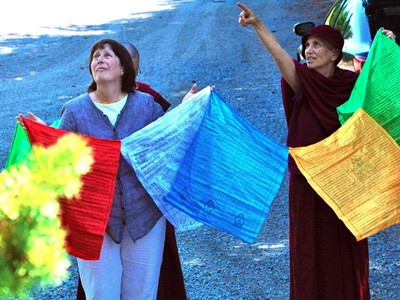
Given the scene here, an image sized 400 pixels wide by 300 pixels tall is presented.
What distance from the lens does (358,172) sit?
188 inches

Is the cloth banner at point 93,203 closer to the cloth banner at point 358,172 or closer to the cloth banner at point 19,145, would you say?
the cloth banner at point 19,145

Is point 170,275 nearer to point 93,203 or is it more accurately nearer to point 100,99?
point 93,203

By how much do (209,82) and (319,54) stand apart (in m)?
8.83

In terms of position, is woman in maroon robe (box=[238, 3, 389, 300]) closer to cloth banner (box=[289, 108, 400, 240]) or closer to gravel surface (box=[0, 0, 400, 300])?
cloth banner (box=[289, 108, 400, 240])

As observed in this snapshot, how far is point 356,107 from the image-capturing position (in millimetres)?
4773

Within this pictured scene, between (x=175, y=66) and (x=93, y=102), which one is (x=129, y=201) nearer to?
(x=93, y=102)

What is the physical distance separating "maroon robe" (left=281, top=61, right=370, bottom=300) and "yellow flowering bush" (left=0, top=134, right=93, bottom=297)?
3228mm

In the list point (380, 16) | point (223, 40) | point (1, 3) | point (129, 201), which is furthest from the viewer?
point (1, 3)

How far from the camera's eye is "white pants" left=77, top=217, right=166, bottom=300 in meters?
4.57

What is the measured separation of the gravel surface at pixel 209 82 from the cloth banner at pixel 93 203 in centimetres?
156

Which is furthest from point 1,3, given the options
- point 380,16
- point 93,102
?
point 93,102

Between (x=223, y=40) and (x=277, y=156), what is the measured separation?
13244 millimetres

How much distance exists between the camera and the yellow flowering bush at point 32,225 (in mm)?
1678

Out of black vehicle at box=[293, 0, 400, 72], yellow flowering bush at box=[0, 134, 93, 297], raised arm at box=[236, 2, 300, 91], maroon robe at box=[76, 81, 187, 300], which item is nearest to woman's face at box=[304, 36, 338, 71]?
raised arm at box=[236, 2, 300, 91]
